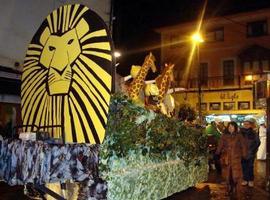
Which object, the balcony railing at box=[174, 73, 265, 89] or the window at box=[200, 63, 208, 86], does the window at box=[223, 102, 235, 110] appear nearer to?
the balcony railing at box=[174, 73, 265, 89]

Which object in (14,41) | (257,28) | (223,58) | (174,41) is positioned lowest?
(14,41)

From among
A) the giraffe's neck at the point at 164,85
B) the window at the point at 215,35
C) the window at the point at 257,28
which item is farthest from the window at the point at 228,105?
the giraffe's neck at the point at 164,85

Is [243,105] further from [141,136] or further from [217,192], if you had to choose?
[141,136]

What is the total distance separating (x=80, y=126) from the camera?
266 inches

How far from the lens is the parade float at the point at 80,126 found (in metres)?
6.18

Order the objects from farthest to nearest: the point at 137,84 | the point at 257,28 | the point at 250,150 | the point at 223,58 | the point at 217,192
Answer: the point at 223,58, the point at 257,28, the point at 250,150, the point at 217,192, the point at 137,84

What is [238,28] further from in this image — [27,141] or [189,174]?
[27,141]

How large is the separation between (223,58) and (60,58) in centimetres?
3379

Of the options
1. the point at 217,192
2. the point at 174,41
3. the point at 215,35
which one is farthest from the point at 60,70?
the point at 174,41

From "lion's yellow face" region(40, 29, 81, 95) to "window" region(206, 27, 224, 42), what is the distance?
33.9 metres

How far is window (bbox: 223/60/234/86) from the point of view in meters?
38.0

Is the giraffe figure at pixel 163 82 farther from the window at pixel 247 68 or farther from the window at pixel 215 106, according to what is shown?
the window at pixel 247 68

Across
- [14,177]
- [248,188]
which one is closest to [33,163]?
[14,177]

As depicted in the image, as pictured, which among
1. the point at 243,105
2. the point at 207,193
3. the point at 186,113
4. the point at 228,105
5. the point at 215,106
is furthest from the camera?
the point at 215,106
